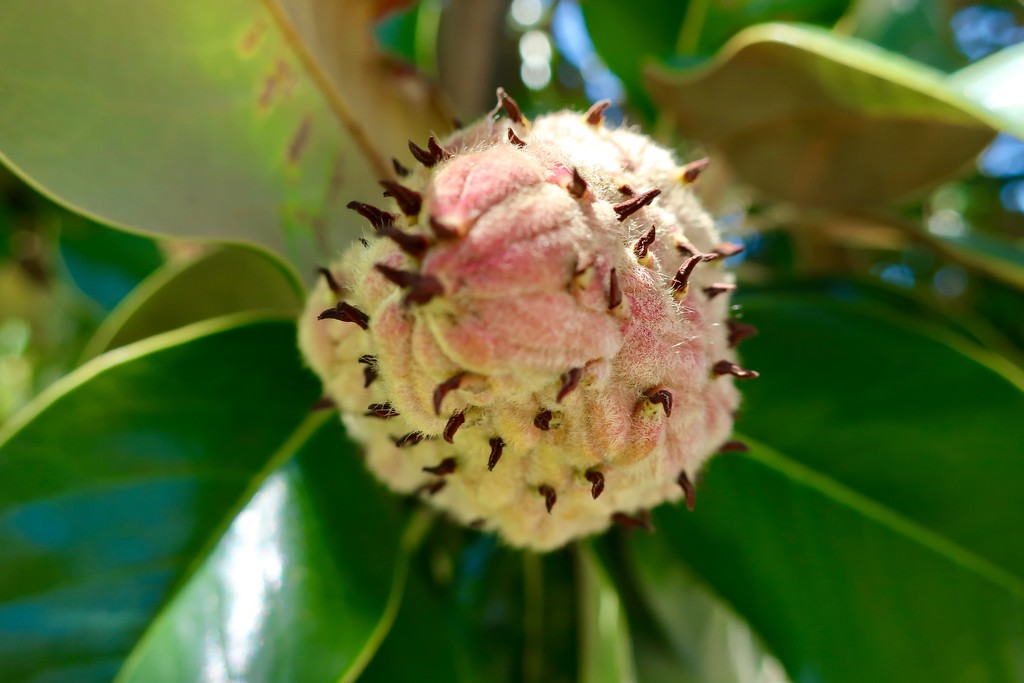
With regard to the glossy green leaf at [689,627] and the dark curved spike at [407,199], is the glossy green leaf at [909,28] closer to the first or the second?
the glossy green leaf at [689,627]

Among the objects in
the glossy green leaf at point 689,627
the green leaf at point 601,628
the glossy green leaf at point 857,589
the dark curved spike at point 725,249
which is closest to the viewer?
the dark curved spike at point 725,249

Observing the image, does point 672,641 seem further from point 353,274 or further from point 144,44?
point 144,44

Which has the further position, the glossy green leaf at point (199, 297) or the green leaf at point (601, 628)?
the glossy green leaf at point (199, 297)

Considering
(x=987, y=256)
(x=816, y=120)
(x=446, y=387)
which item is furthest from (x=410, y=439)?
(x=987, y=256)

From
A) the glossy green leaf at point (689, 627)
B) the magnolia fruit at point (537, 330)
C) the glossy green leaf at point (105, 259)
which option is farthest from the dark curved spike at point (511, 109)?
the glossy green leaf at point (105, 259)

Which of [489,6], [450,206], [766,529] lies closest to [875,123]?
[766,529]

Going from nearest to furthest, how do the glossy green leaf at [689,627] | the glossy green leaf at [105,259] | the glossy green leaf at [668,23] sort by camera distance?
the glossy green leaf at [689,627]
the glossy green leaf at [668,23]
the glossy green leaf at [105,259]

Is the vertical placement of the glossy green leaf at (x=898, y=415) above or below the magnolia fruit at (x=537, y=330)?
above

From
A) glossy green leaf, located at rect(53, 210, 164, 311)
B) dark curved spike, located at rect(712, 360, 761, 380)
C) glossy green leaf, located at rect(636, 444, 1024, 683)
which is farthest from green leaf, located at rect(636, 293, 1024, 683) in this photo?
glossy green leaf, located at rect(53, 210, 164, 311)
